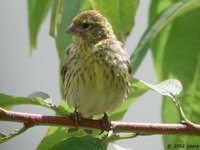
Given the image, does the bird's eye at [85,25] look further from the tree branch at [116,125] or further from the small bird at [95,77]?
the tree branch at [116,125]

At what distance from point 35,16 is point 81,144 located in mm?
768

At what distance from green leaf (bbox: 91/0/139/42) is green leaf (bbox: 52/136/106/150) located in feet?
2.00

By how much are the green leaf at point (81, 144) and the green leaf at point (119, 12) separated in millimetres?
608

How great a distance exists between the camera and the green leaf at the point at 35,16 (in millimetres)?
2457

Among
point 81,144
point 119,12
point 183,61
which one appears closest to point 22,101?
point 81,144

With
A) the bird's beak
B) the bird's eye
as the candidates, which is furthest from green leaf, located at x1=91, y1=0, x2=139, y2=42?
the bird's eye

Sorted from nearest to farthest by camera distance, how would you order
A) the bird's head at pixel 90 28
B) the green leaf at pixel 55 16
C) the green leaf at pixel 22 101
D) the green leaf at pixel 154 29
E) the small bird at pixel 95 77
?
1. the green leaf at pixel 22 101
2. the green leaf at pixel 154 29
3. the green leaf at pixel 55 16
4. the small bird at pixel 95 77
5. the bird's head at pixel 90 28

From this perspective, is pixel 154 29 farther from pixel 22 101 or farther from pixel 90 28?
pixel 90 28

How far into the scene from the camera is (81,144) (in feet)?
6.26

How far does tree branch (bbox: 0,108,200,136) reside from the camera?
1853 mm

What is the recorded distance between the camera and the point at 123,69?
309 cm

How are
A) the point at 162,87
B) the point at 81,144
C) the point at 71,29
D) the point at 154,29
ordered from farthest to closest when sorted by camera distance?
the point at 71,29 < the point at 154,29 < the point at 162,87 < the point at 81,144

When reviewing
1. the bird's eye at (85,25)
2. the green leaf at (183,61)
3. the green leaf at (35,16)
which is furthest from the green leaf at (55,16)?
the bird's eye at (85,25)

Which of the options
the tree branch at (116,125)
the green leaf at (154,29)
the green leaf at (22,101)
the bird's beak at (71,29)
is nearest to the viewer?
the tree branch at (116,125)
